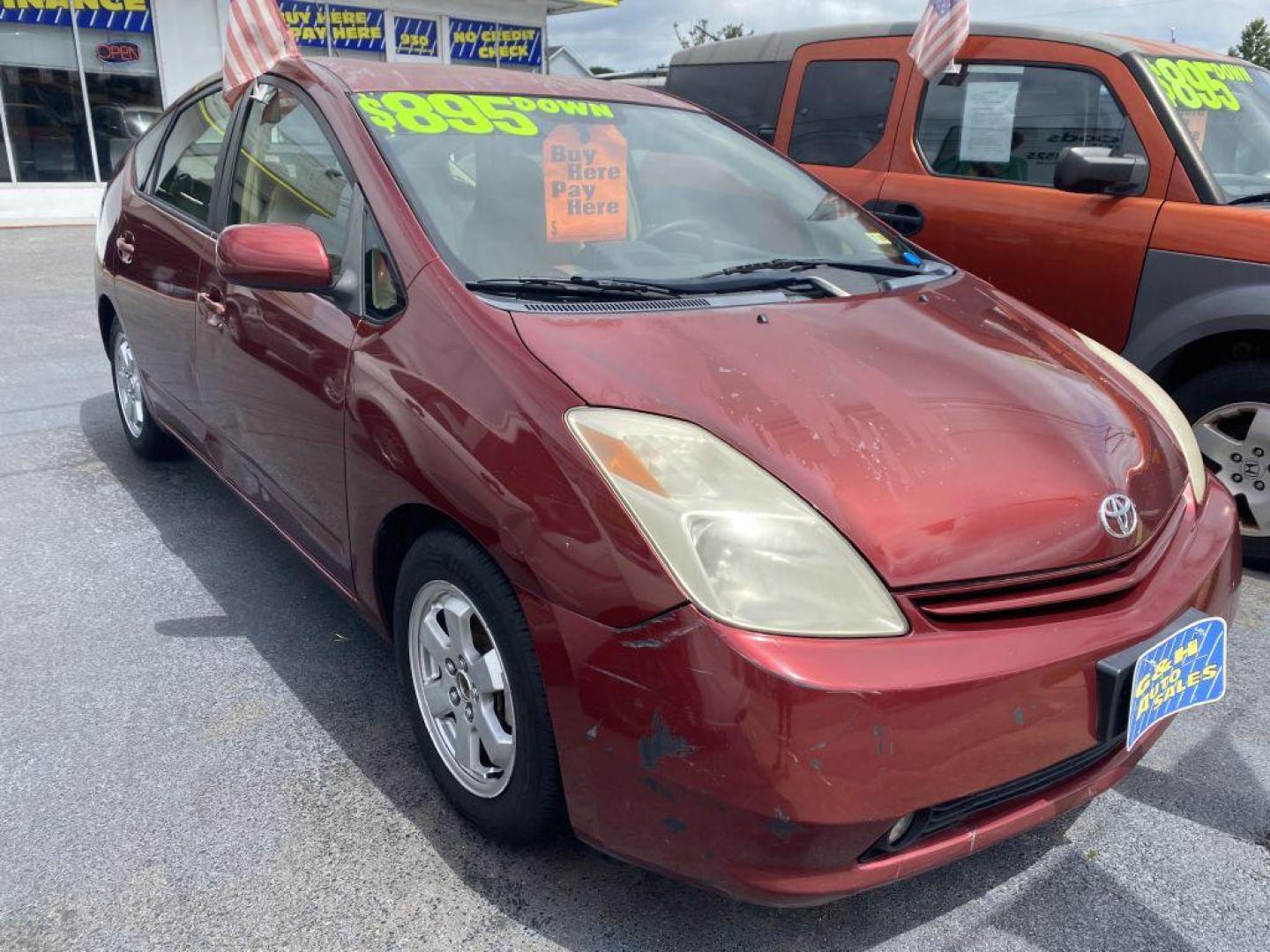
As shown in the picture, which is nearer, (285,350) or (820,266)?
(285,350)

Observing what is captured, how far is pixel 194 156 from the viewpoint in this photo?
139 inches

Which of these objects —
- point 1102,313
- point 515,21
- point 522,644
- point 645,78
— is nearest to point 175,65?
point 515,21

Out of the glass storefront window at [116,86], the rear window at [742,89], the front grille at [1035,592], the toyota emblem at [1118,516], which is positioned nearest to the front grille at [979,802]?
the front grille at [1035,592]

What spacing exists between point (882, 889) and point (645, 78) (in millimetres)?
8173

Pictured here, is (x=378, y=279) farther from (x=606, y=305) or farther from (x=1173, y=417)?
(x=1173, y=417)

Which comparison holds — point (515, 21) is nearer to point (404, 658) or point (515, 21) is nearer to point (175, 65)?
point (175, 65)

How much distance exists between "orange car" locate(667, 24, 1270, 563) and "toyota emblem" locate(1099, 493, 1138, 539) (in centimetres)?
188

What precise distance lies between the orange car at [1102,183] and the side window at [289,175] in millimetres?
2327

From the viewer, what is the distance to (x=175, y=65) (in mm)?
13344

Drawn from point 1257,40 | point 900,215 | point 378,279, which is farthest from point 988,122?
point 1257,40

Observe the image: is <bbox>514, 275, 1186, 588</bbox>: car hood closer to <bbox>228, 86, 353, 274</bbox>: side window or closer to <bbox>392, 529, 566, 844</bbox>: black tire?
<bbox>392, 529, 566, 844</bbox>: black tire

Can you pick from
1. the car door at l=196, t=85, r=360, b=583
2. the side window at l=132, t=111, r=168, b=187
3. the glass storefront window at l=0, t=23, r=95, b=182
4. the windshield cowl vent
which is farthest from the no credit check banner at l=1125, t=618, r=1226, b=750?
the glass storefront window at l=0, t=23, r=95, b=182

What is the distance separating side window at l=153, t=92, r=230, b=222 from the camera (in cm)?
331

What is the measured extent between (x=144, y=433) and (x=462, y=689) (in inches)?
106
